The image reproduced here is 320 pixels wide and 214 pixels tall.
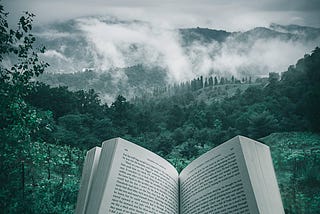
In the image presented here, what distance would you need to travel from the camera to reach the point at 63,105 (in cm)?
412

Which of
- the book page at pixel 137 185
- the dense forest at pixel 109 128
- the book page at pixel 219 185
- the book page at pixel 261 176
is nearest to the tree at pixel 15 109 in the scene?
the dense forest at pixel 109 128

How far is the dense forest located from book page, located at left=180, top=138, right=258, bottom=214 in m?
1.03

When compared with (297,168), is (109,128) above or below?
above

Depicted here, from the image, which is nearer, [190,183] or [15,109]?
[190,183]

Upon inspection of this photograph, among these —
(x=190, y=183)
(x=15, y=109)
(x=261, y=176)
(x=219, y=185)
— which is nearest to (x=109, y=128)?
(x=15, y=109)

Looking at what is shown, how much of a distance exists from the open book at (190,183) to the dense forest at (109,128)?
33.8 inches

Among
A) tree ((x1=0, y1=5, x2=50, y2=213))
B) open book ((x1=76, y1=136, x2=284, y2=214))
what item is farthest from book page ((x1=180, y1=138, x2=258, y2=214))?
tree ((x1=0, y1=5, x2=50, y2=213))

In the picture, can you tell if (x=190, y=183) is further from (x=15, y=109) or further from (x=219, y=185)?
(x=15, y=109)

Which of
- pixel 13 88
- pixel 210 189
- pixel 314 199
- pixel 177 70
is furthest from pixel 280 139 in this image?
pixel 177 70

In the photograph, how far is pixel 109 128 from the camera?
384 centimetres

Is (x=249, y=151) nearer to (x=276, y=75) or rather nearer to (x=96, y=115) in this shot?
(x=96, y=115)

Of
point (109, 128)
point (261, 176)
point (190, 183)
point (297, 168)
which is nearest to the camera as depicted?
point (261, 176)

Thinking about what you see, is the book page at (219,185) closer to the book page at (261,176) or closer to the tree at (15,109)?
the book page at (261,176)

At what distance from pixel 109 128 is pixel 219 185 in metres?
2.97
